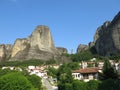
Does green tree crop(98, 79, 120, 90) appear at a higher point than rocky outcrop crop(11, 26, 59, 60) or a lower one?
lower

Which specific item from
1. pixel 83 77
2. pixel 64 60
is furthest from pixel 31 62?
pixel 83 77

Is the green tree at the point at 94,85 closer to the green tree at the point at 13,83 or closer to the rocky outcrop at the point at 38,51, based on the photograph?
the green tree at the point at 13,83

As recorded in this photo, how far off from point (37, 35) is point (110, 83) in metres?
153

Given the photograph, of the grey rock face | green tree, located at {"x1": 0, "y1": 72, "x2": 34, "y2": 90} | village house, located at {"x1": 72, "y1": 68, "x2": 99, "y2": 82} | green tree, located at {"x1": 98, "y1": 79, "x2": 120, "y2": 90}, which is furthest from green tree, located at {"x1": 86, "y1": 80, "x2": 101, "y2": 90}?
the grey rock face

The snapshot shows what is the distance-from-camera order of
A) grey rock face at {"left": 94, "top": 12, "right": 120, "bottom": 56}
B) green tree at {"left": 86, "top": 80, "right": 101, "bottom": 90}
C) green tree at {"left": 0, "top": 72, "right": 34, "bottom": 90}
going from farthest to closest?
1. grey rock face at {"left": 94, "top": 12, "right": 120, "bottom": 56}
2. green tree at {"left": 86, "top": 80, "right": 101, "bottom": 90}
3. green tree at {"left": 0, "top": 72, "right": 34, "bottom": 90}

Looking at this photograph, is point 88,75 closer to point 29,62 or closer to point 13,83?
point 13,83

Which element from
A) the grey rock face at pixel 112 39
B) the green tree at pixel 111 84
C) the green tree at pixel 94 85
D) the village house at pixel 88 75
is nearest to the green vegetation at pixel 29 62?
the grey rock face at pixel 112 39

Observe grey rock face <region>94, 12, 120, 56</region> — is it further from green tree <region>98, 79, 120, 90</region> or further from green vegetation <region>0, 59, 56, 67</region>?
green tree <region>98, 79, 120, 90</region>

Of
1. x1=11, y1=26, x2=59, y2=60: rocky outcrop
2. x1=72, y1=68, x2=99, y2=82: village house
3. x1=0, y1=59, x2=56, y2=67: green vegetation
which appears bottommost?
x1=72, y1=68, x2=99, y2=82: village house

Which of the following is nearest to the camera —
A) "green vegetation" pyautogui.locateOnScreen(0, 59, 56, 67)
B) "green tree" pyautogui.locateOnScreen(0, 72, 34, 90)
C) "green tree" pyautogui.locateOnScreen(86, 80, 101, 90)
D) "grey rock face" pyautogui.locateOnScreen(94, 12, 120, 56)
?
"green tree" pyautogui.locateOnScreen(0, 72, 34, 90)

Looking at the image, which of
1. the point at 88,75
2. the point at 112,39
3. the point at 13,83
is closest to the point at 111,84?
the point at 13,83

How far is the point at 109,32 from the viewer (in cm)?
17225

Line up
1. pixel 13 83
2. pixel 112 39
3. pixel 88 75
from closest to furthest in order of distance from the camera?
pixel 13 83, pixel 88 75, pixel 112 39

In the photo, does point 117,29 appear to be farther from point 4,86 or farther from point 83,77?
point 4,86
